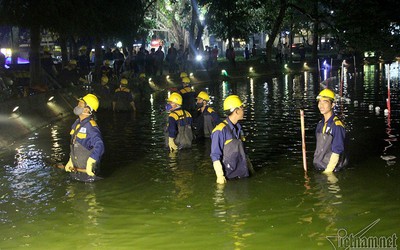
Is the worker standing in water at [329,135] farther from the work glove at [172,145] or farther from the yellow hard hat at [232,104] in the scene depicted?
the work glove at [172,145]

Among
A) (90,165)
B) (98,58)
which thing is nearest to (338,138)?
(90,165)

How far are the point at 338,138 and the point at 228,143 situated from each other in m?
2.03

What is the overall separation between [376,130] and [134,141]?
7064 mm

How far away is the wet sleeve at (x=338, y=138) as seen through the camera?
11.8 metres

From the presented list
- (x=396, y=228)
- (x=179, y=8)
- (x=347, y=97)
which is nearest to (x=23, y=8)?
(x=347, y=97)

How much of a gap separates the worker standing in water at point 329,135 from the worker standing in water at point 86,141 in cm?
410

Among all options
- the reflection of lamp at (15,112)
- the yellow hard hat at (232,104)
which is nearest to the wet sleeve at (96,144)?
the yellow hard hat at (232,104)

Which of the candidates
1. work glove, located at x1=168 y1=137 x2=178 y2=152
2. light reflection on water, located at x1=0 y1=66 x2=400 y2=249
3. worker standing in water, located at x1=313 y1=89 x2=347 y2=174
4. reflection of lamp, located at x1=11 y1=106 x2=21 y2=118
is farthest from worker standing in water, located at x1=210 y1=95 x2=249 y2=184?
reflection of lamp, located at x1=11 y1=106 x2=21 y2=118

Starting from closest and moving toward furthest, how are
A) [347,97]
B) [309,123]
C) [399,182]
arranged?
[399,182] < [309,123] < [347,97]

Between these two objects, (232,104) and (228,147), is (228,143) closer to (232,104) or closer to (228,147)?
(228,147)

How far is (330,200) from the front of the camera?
10828mm

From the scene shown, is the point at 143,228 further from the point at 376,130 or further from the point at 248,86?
the point at 248,86

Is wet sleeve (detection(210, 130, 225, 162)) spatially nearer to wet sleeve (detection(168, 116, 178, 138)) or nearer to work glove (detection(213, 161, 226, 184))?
work glove (detection(213, 161, 226, 184))
